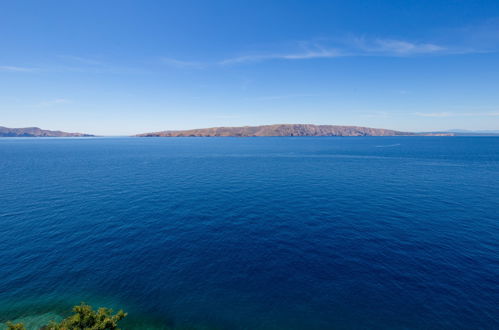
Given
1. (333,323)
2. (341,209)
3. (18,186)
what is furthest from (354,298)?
(18,186)

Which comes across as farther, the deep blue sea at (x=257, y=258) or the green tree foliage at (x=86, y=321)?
the deep blue sea at (x=257, y=258)

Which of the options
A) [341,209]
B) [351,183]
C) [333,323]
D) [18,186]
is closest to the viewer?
[333,323]

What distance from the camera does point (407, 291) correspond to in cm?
1978

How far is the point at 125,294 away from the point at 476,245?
44.7m

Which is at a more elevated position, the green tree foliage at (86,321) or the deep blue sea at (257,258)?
the green tree foliage at (86,321)

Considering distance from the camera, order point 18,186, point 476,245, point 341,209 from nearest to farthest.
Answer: point 476,245, point 341,209, point 18,186

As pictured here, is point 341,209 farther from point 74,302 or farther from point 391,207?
point 74,302

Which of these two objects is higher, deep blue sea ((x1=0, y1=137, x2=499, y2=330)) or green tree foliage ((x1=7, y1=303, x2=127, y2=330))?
green tree foliage ((x1=7, y1=303, x2=127, y2=330))

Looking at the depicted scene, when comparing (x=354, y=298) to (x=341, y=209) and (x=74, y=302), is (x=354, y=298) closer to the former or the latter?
(x=341, y=209)

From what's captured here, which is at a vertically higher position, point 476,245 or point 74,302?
point 476,245

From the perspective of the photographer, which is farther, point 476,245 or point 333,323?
point 476,245

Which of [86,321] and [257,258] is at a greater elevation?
[86,321]

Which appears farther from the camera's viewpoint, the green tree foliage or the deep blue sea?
the deep blue sea

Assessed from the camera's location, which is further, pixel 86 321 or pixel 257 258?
pixel 257 258
